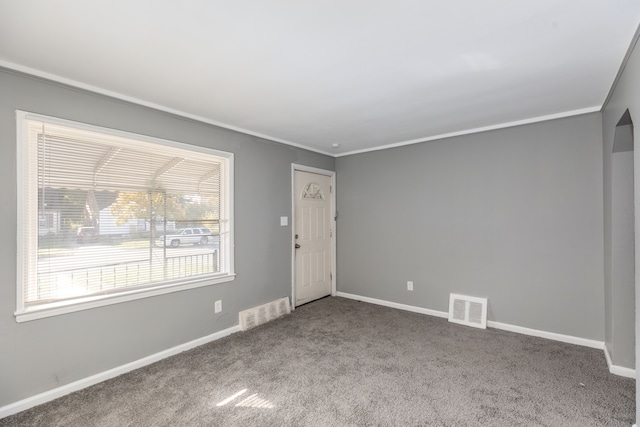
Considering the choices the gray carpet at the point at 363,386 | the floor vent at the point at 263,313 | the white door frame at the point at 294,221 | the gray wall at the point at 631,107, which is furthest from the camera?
the white door frame at the point at 294,221

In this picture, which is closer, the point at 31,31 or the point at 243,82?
the point at 31,31

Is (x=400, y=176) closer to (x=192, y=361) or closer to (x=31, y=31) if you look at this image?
(x=192, y=361)

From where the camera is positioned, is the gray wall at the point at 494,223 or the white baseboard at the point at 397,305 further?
the white baseboard at the point at 397,305

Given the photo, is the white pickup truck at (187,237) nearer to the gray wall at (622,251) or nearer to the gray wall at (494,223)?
the gray wall at (494,223)

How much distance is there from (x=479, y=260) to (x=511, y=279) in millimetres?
374

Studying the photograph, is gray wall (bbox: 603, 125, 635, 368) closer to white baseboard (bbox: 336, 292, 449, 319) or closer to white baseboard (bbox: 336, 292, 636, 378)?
white baseboard (bbox: 336, 292, 636, 378)

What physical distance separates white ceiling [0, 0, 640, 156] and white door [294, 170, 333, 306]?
5.43 ft

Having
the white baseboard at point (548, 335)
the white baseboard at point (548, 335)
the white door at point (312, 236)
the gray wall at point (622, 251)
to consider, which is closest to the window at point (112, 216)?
the white door at point (312, 236)

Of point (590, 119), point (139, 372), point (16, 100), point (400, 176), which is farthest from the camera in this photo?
point (400, 176)

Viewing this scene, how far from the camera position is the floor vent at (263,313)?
3.51 m

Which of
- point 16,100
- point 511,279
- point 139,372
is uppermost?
point 16,100

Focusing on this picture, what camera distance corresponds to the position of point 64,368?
2270 millimetres

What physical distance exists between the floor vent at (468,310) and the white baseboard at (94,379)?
2.78 metres

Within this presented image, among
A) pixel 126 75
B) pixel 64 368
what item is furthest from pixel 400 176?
pixel 64 368
